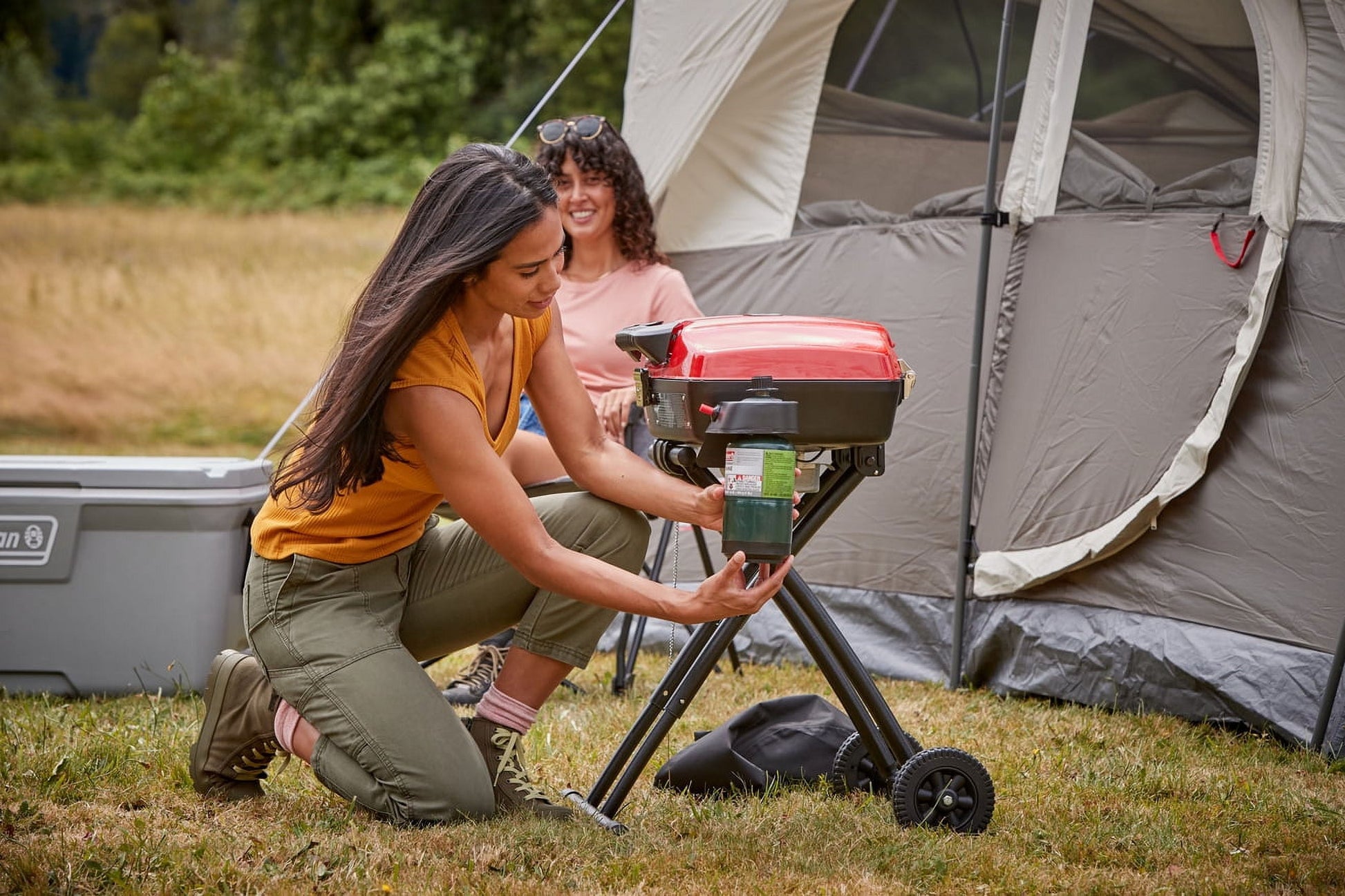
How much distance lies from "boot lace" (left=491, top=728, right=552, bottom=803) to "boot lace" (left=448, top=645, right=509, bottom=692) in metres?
0.89

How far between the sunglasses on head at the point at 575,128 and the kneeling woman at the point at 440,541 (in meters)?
0.94

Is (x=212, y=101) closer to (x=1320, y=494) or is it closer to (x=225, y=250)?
(x=225, y=250)

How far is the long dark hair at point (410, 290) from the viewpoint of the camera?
1.86 metres

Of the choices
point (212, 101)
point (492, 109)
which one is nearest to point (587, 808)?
point (492, 109)

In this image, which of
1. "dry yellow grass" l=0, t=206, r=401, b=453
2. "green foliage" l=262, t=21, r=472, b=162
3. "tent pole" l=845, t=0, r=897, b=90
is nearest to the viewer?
"tent pole" l=845, t=0, r=897, b=90

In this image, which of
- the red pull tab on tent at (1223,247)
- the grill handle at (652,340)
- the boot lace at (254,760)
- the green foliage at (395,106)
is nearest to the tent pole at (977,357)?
the red pull tab on tent at (1223,247)

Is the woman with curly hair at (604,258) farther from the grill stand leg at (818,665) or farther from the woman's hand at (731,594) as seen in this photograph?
the woman's hand at (731,594)

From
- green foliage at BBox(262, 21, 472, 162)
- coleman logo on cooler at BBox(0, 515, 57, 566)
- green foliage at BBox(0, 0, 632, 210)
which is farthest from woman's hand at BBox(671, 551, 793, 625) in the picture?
green foliage at BBox(262, 21, 472, 162)

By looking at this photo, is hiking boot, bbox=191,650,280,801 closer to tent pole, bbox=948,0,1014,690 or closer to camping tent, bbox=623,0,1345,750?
camping tent, bbox=623,0,1345,750

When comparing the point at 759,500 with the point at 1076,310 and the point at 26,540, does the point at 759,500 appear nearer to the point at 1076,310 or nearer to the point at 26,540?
the point at 1076,310

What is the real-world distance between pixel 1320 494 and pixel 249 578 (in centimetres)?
212

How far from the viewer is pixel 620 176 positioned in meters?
3.06

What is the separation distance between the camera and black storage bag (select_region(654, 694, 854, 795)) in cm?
228

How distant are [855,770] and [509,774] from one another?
0.60 meters
